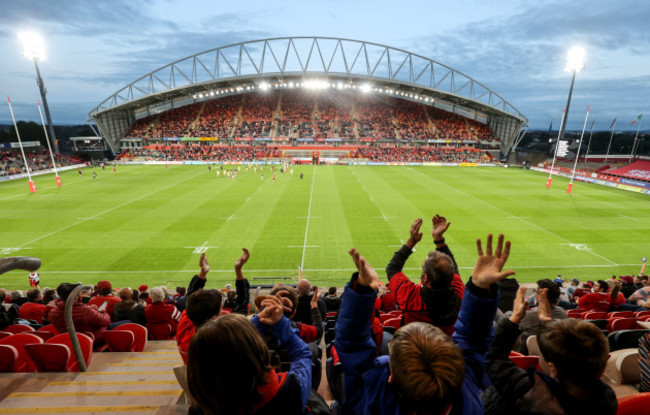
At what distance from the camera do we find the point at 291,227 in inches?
816

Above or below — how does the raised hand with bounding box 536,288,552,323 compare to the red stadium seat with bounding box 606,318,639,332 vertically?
above

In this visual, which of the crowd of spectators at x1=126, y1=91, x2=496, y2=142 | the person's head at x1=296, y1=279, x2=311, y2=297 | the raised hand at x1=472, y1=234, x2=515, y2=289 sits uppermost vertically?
the crowd of spectators at x1=126, y1=91, x2=496, y2=142

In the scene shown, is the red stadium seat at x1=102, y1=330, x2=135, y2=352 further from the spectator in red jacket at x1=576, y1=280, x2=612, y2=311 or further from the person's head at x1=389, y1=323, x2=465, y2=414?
the spectator in red jacket at x1=576, y1=280, x2=612, y2=311

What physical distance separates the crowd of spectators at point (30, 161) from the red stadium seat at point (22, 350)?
1865 inches

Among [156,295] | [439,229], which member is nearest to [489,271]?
[439,229]

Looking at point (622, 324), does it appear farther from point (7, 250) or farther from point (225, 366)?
point (7, 250)

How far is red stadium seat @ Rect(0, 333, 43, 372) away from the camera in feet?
Answer: 15.1

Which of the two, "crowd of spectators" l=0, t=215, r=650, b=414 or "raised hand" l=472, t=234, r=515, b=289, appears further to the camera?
"raised hand" l=472, t=234, r=515, b=289

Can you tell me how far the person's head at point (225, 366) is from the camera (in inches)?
64.4

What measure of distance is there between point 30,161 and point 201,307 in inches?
2462

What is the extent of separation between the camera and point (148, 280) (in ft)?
46.1

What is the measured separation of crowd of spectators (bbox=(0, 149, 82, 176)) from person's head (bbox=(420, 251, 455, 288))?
52.7 meters

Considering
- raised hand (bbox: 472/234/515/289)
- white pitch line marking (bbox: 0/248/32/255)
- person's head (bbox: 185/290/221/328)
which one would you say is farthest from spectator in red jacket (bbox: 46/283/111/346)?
→ white pitch line marking (bbox: 0/248/32/255)

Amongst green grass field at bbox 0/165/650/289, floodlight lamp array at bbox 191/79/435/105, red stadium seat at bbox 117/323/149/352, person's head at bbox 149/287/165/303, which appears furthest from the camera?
floodlight lamp array at bbox 191/79/435/105
